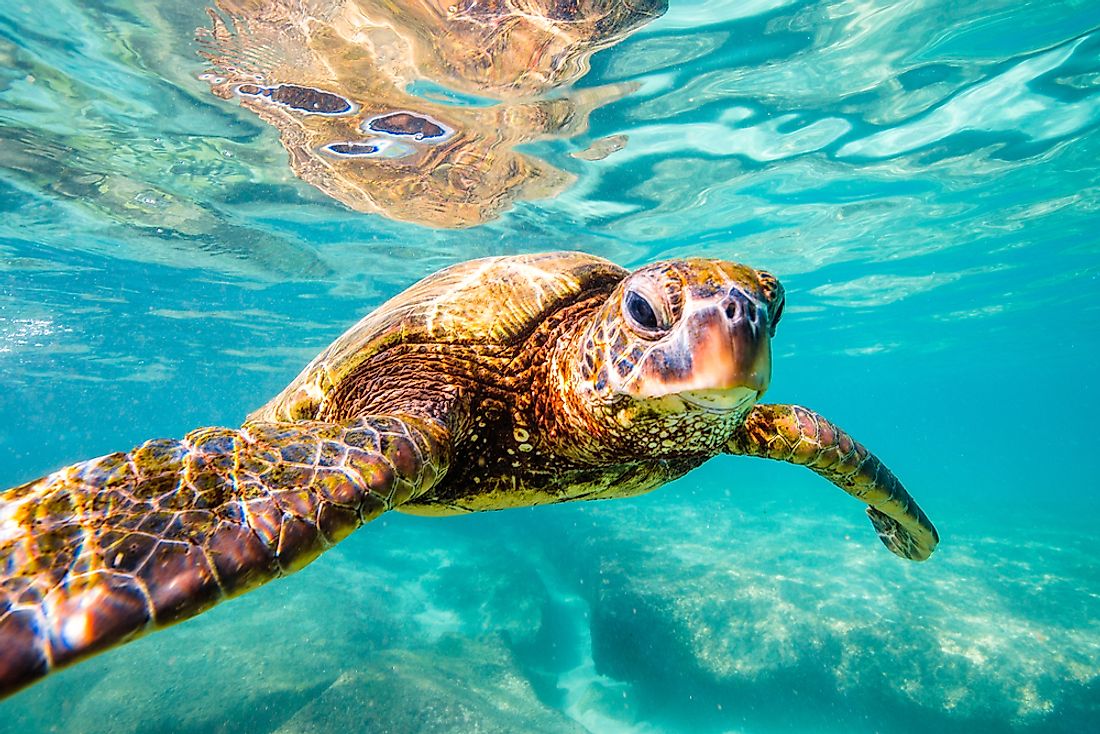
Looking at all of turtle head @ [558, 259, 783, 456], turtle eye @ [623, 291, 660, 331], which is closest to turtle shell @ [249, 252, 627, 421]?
turtle head @ [558, 259, 783, 456]

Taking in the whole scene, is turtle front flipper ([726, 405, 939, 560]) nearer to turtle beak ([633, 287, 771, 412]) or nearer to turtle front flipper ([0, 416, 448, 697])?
turtle beak ([633, 287, 771, 412])

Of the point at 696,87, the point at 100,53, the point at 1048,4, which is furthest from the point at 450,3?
the point at 1048,4

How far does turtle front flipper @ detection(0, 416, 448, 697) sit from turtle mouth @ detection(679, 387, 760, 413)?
1057 millimetres

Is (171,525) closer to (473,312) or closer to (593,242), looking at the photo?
(473,312)

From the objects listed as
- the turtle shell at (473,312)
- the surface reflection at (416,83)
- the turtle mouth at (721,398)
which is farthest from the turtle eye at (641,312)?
the surface reflection at (416,83)

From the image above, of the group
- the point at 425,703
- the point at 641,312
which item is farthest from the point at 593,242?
the point at 641,312

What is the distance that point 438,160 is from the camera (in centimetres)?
1249

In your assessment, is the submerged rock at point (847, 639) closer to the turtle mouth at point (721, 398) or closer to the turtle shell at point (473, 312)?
the turtle shell at point (473, 312)

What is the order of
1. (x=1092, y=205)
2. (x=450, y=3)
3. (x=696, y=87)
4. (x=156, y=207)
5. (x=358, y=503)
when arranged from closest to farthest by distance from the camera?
(x=358, y=503) < (x=450, y=3) < (x=696, y=87) < (x=156, y=207) < (x=1092, y=205)

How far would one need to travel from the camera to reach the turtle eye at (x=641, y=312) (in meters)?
2.13

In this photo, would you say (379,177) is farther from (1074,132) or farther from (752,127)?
(1074,132)

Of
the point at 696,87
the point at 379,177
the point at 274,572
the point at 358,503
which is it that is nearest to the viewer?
the point at 274,572

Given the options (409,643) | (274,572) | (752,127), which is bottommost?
(409,643)

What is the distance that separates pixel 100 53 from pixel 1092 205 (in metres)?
24.7
